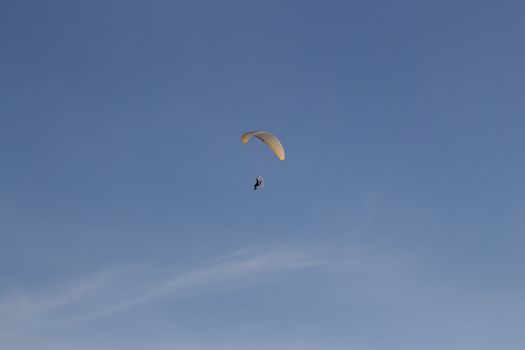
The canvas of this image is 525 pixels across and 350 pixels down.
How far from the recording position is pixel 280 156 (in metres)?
87.4

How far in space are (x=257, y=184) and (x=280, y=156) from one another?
529 centimetres

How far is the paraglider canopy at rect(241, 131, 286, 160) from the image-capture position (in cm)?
8519

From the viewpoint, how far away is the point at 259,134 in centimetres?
8619

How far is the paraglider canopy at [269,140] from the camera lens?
85188 mm

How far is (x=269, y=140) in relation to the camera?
86500 mm

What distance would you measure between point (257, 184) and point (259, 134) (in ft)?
24.3

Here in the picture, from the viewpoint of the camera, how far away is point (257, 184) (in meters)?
88.6

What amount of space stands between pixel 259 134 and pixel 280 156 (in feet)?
14.4
